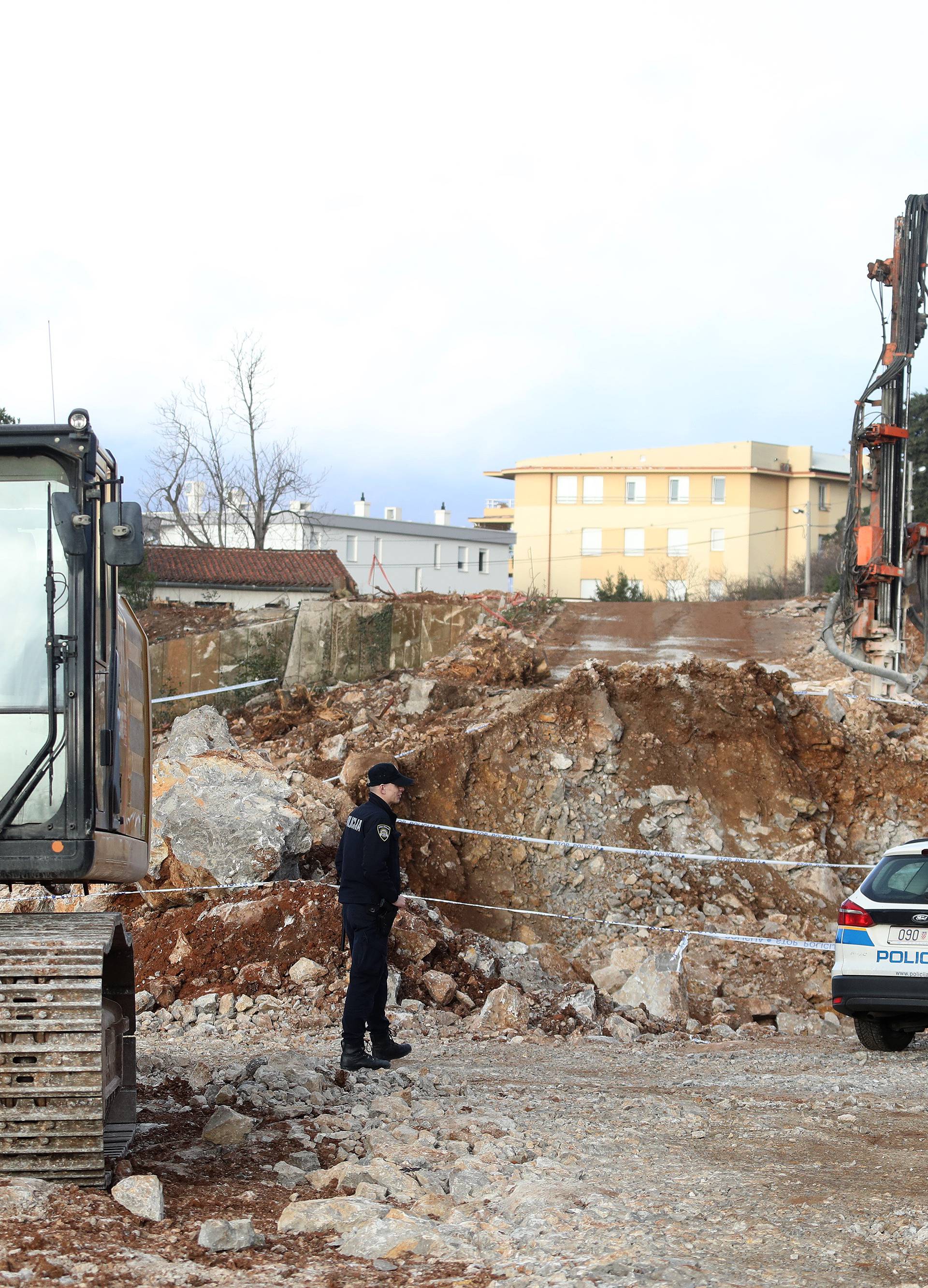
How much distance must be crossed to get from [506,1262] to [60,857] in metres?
2.21

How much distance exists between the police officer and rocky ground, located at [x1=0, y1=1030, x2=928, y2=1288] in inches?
10.5

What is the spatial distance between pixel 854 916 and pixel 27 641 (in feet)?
20.8

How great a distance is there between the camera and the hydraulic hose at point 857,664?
19125 mm

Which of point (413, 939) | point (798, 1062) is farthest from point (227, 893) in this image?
point (798, 1062)

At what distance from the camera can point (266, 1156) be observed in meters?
5.58

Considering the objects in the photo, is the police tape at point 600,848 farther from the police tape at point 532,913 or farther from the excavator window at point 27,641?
the excavator window at point 27,641

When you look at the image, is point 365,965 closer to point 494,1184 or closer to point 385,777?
point 385,777

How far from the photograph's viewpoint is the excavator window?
4969 millimetres

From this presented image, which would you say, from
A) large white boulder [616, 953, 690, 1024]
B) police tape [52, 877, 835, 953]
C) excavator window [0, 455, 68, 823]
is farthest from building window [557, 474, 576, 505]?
excavator window [0, 455, 68, 823]

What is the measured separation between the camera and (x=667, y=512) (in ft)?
224

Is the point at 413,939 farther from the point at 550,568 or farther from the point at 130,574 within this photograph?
the point at 550,568

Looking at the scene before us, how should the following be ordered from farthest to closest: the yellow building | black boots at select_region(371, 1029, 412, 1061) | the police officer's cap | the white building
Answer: the yellow building → the white building → the police officer's cap → black boots at select_region(371, 1029, 412, 1061)

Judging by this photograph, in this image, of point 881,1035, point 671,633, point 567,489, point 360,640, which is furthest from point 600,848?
point 567,489

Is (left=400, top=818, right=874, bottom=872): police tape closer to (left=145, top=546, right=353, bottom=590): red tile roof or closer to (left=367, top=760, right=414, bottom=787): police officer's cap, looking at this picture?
(left=367, top=760, right=414, bottom=787): police officer's cap
